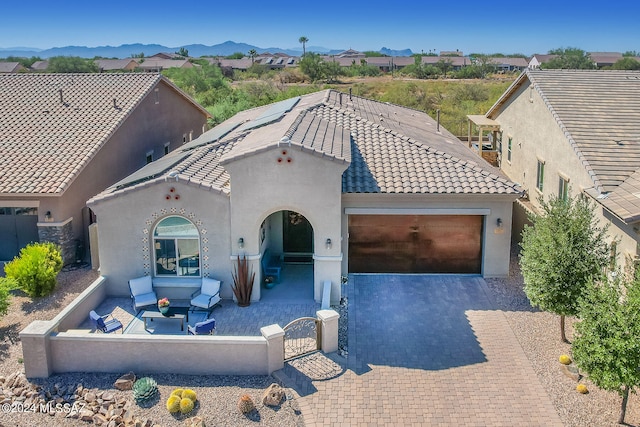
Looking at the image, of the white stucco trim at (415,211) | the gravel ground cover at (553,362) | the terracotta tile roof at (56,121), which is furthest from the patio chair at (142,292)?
the gravel ground cover at (553,362)

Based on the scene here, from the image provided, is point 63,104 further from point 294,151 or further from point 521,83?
point 521,83

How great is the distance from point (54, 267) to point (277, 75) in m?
91.1

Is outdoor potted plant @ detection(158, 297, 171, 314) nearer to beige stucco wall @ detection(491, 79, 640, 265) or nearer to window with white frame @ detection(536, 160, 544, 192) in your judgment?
beige stucco wall @ detection(491, 79, 640, 265)

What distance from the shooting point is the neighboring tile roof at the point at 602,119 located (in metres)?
20.5

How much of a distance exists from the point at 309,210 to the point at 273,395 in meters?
6.74

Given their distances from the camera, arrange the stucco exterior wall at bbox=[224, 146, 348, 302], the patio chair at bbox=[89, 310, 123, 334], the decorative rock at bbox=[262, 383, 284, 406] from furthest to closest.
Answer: the stucco exterior wall at bbox=[224, 146, 348, 302], the patio chair at bbox=[89, 310, 123, 334], the decorative rock at bbox=[262, 383, 284, 406]

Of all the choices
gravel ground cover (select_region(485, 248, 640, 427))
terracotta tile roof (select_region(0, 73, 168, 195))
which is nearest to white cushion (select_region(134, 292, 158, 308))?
terracotta tile roof (select_region(0, 73, 168, 195))

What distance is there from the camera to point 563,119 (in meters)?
24.3

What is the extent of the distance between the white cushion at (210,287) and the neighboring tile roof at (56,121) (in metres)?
7.68

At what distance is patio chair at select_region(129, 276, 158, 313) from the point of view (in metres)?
20.0

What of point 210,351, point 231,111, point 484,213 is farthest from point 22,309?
point 231,111

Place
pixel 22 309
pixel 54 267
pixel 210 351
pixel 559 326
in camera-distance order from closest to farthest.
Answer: pixel 210 351
pixel 559 326
pixel 22 309
pixel 54 267

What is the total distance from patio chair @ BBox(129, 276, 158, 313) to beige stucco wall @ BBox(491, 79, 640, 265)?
14.8m

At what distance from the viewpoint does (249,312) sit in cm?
1997
